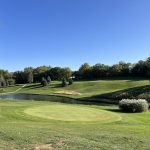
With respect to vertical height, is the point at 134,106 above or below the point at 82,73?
below

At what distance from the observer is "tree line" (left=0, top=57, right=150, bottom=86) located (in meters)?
121

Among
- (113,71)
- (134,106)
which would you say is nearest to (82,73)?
(113,71)

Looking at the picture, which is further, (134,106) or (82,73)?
(82,73)

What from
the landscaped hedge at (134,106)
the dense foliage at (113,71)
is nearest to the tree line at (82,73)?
the dense foliage at (113,71)

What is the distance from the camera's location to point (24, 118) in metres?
22.4

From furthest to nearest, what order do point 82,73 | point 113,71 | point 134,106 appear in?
point 82,73, point 113,71, point 134,106

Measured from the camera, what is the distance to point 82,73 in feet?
456

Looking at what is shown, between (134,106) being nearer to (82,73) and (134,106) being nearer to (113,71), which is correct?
(113,71)

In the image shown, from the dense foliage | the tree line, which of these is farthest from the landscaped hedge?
the dense foliage

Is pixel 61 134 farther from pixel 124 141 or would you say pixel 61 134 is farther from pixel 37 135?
pixel 124 141

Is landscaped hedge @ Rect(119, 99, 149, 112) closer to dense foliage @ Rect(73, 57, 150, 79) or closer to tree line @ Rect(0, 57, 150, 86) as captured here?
tree line @ Rect(0, 57, 150, 86)

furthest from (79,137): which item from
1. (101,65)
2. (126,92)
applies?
(101,65)

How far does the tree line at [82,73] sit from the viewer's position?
397 feet

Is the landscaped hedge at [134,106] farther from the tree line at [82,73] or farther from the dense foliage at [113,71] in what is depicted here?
the dense foliage at [113,71]
